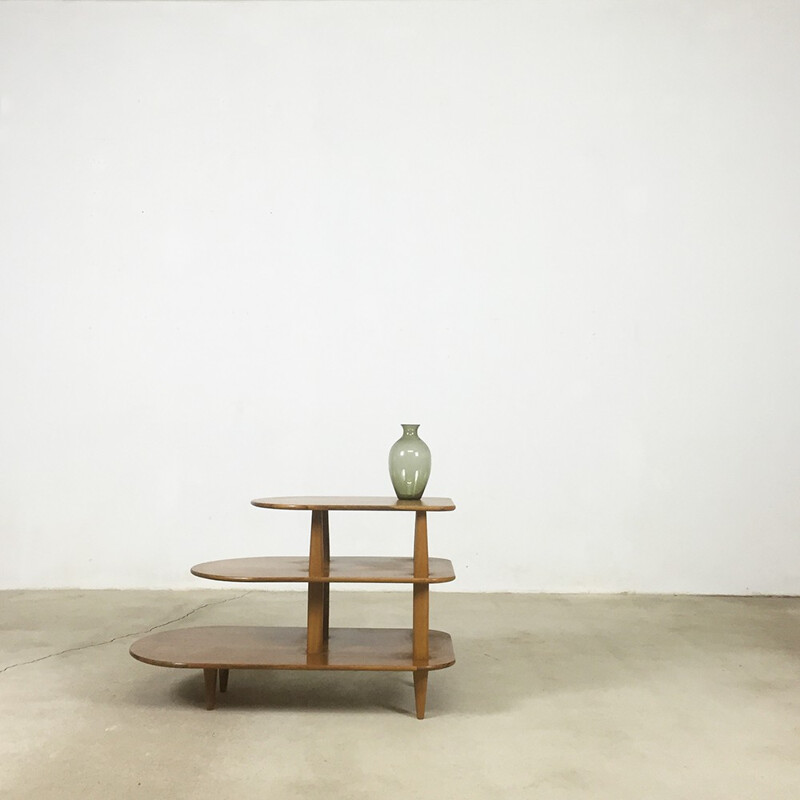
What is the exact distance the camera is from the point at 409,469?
2643 millimetres

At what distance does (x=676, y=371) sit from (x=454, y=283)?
128 cm

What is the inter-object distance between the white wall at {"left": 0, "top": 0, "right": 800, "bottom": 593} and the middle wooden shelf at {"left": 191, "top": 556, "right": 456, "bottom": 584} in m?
1.78

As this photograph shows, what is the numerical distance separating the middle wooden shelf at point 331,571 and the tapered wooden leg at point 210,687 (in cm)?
29

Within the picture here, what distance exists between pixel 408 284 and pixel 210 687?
2.63m

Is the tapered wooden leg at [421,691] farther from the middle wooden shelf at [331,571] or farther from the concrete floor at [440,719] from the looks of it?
the middle wooden shelf at [331,571]

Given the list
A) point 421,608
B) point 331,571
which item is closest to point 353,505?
point 331,571

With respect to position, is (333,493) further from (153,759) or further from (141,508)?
(153,759)

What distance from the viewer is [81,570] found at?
4.51 metres

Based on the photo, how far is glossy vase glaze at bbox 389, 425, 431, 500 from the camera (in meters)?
Answer: 2.64

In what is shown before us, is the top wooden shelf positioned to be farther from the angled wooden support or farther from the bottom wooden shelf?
the bottom wooden shelf

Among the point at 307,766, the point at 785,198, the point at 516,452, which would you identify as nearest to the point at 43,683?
the point at 307,766

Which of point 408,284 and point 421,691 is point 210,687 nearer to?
point 421,691

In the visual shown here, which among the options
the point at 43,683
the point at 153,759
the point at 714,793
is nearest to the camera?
the point at 714,793

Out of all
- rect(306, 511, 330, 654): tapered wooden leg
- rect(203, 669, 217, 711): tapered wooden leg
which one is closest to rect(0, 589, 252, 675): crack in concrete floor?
rect(203, 669, 217, 711): tapered wooden leg
